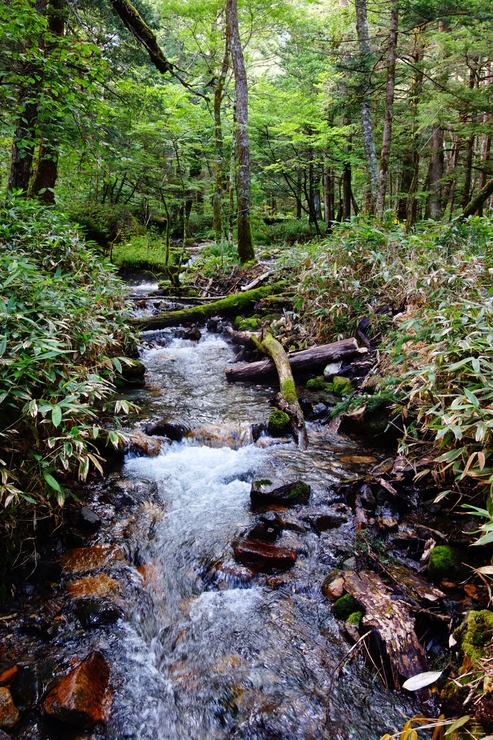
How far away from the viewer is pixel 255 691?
2504 millimetres

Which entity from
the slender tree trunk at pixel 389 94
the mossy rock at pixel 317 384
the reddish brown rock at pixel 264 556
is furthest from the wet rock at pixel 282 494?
the slender tree trunk at pixel 389 94

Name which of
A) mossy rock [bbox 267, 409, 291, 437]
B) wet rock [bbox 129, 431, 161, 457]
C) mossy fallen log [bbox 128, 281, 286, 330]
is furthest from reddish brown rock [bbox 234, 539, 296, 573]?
mossy fallen log [bbox 128, 281, 286, 330]

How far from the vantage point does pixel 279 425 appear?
5.58 meters

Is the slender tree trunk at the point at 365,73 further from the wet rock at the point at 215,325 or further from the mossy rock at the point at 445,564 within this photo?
the mossy rock at the point at 445,564

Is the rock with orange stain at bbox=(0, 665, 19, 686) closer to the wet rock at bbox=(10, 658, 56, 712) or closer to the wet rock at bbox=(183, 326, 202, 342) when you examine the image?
the wet rock at bbox=(10, 658, 56, 712)

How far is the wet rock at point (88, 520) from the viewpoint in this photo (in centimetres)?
368

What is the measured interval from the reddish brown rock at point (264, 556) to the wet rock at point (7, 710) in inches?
69.4

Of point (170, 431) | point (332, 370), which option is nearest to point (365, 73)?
point (332, 370)

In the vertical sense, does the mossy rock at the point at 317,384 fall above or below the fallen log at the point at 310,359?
below

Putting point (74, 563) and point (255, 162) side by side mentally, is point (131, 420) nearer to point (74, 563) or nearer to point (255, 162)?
point (74, 563)

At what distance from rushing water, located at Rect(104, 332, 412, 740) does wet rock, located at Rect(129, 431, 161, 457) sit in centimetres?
12

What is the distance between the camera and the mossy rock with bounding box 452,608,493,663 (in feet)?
6.98

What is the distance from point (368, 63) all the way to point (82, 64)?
359 inches

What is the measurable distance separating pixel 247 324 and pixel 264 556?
655cm
